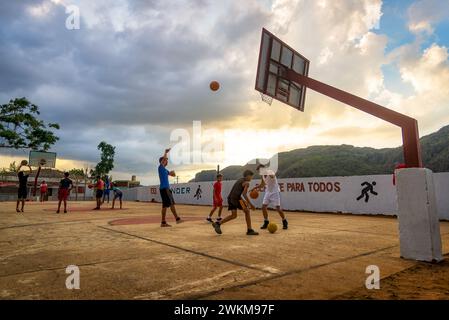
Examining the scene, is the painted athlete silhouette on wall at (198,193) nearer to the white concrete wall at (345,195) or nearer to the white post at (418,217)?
the white concrete wall at (345,195)

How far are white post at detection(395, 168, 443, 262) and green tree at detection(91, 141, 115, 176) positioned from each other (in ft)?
174

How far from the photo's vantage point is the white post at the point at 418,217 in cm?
426

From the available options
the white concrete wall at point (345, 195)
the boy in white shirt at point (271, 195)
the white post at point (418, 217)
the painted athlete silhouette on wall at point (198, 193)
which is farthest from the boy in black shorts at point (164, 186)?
the painted athlete silhouette on wall at point (198, 193)

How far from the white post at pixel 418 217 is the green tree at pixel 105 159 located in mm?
53084

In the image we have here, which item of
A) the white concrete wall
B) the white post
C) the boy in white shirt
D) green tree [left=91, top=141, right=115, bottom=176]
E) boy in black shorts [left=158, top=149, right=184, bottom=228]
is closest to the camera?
the white post

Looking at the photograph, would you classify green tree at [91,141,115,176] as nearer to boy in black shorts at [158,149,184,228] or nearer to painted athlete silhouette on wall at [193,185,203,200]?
painted athlete silhouette on wall at [193,185,203,200]

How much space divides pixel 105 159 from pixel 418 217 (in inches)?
2128

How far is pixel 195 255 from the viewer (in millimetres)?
4336

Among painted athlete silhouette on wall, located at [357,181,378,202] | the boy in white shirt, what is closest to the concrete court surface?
the boy in white shirt

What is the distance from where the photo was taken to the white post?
14.0ft

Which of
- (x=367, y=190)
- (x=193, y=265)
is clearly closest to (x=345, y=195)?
(x=367, y=190)

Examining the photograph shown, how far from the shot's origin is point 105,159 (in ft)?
173
